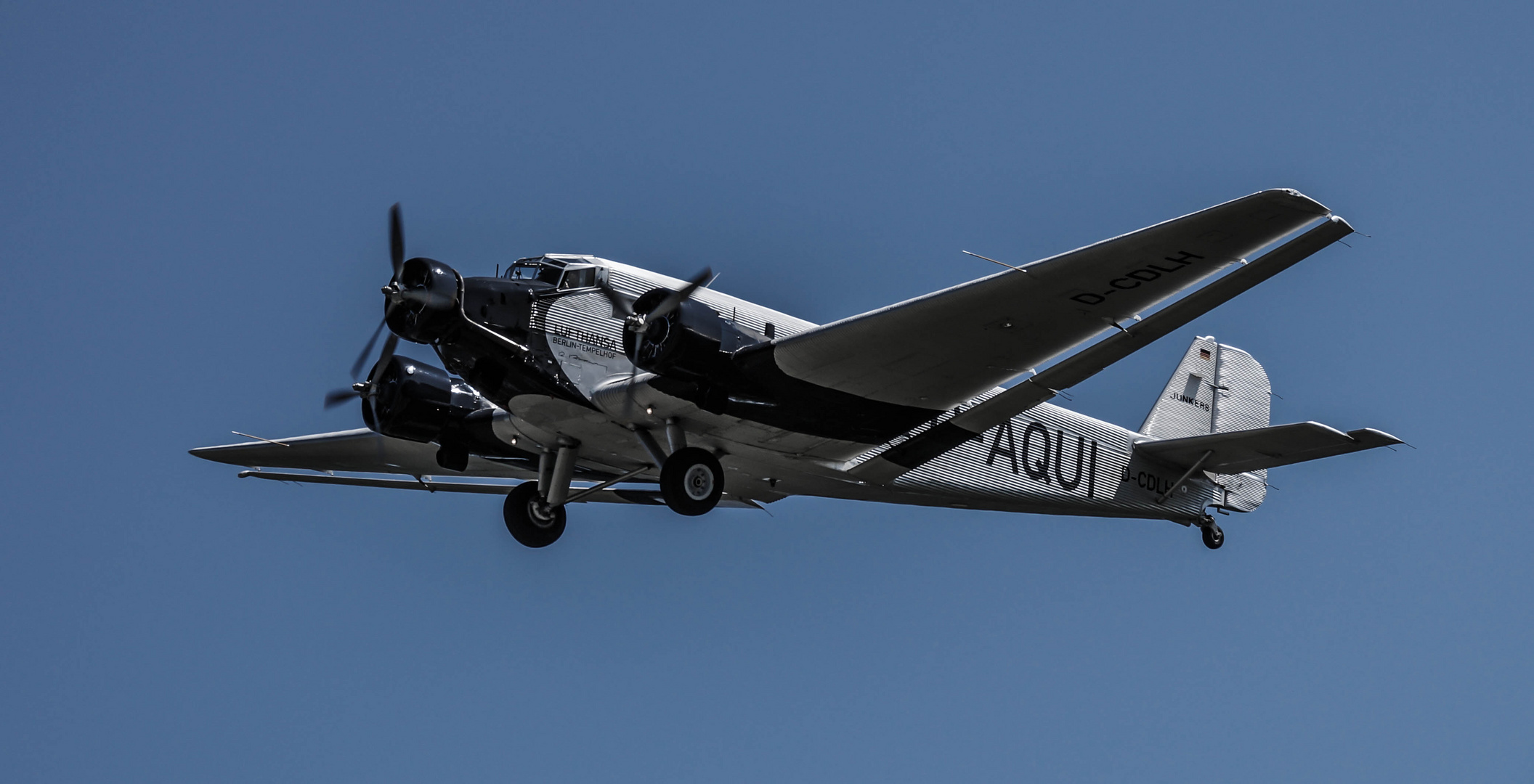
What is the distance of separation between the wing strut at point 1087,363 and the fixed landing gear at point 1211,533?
16.4 feet

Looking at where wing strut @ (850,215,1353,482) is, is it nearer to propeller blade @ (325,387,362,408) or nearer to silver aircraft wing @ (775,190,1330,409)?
silver aircraft wing @ (775,190,1330,409)

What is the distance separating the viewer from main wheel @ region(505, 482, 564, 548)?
19094 mm

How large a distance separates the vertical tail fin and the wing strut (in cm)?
591

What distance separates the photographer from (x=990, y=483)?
765 inches

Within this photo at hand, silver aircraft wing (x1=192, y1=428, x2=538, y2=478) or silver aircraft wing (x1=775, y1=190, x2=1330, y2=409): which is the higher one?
silver aircraft wing (x1=775, y1=190, x2=1330, y2=409)

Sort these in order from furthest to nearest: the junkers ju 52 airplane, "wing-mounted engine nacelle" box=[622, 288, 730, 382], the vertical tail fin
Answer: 1. the vertical tail fin
2. "wing-mounted engine nacelle" box=[622, 288, 730, 382]
3. the junkers ju 52 airplane

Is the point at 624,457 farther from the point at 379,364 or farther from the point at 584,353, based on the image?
the point at 379,364

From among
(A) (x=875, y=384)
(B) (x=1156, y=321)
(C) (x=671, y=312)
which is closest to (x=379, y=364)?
(C) (x=671, y=312)

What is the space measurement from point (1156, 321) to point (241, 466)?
579 inches

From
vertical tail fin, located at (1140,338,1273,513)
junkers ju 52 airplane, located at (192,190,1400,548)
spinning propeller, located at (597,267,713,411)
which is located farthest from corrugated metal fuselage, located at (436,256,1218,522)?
vertical tail fin, located at (1140,338,1273,513)

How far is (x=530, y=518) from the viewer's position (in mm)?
19109

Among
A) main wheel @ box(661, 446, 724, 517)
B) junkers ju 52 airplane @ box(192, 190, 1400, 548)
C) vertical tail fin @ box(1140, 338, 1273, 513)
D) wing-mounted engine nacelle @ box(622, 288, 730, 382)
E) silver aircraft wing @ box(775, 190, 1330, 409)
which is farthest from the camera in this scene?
vertical tail fin @ box(1140, 338, 1273, 513)

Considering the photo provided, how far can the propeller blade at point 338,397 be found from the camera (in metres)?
19.2


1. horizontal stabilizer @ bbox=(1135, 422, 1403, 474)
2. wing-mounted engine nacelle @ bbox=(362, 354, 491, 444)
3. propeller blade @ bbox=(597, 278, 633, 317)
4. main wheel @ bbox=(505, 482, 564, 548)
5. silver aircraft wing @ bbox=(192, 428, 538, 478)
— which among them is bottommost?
main wheel @ bbox=(505, 482, 564, 548)
